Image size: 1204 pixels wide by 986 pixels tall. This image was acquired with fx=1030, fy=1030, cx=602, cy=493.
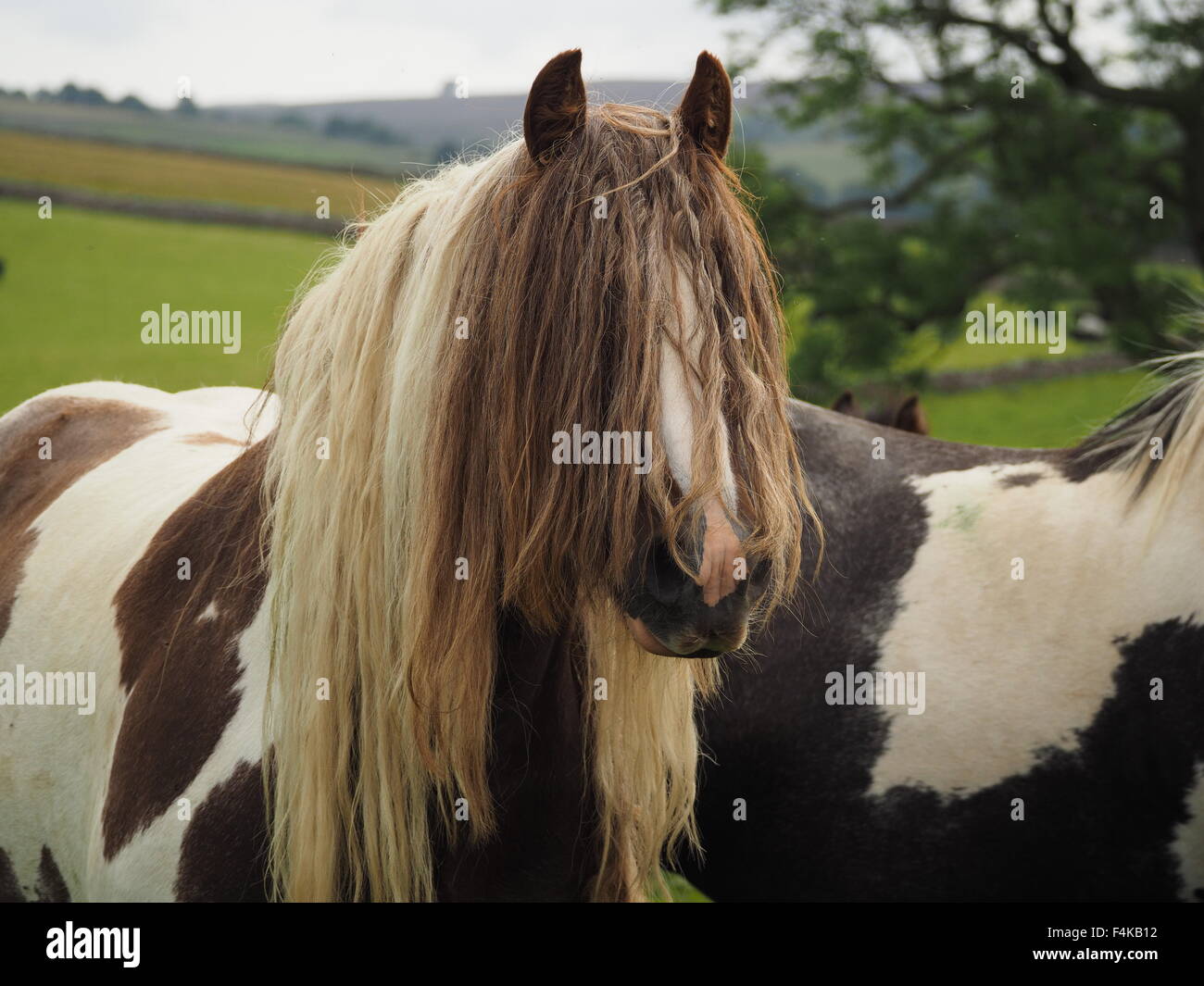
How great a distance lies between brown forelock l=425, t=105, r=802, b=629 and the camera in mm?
1532

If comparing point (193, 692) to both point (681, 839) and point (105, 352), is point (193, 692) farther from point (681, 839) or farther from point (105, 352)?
point (105, 352)

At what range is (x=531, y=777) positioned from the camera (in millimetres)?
1864

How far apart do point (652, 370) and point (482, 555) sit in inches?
16.4

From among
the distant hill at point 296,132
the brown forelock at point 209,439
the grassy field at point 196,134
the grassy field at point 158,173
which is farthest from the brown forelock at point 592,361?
the grassy field at point 196,134

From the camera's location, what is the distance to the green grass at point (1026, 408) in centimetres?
1661

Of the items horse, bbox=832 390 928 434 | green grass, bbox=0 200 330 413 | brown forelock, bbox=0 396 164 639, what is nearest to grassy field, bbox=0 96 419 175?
green grass, bbox=0 200 330 413

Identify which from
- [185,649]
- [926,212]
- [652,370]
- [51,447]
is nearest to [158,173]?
[926,212]

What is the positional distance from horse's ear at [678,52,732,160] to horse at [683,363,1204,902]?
1398mm

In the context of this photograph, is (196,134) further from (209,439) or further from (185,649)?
(185,649)

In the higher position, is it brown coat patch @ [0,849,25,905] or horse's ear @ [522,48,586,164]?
horse's ear @ [522,48,586,164]

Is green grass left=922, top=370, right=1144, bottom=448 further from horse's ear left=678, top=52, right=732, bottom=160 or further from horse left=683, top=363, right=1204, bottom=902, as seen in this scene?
horse's ear left=678, top=52, right=732, bottom=160

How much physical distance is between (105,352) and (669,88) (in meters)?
10.3

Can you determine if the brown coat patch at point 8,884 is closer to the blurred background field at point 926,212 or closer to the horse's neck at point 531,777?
the horse's neck at point 531,777

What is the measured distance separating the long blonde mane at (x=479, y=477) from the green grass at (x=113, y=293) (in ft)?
23.6
